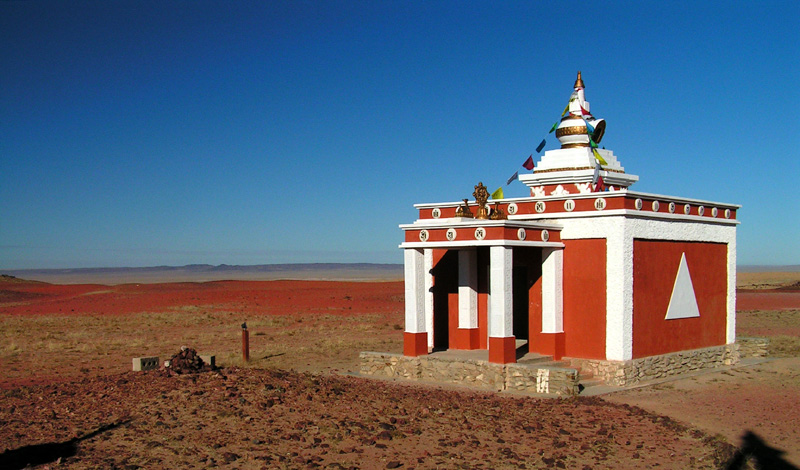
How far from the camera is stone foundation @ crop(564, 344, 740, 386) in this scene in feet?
56.3

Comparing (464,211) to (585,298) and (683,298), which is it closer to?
(585,298)

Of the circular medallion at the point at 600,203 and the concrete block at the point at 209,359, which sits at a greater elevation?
the circular medallion at the point at 600,203

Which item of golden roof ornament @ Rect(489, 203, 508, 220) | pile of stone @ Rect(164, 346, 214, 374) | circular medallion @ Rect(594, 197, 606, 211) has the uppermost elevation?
circular medallion @ Rect(594, 197, 606, 211)

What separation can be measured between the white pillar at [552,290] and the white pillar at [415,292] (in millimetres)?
2936

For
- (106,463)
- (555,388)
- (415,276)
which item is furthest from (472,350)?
(106,463)

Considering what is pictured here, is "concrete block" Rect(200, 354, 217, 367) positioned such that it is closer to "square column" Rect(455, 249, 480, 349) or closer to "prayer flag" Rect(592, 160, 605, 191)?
"square column" Rect(455, 249, 480, 349)

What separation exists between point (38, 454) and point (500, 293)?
31.5ft

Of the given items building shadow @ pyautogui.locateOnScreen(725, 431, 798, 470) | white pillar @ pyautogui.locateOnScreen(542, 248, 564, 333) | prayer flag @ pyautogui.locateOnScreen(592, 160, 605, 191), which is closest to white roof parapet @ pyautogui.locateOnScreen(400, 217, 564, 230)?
white pillar @ pyautogui.locateOnScreen(542, 248, 564, 333)

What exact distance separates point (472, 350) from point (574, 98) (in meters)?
7.94

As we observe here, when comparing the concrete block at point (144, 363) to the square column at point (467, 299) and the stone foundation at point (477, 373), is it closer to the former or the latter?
the stone foundation at point (477, 373)

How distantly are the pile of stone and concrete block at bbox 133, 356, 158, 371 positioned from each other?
1332mm

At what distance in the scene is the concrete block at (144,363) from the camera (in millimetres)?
17422

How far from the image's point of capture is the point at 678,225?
19.1 m

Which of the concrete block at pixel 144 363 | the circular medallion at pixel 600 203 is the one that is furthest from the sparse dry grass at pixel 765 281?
the concrete block at pixel 144 363
